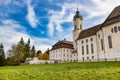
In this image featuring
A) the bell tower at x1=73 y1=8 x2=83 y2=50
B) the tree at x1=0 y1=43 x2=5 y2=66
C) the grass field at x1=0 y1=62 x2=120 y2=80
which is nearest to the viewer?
the grass field at x1=0 y1=62 x2=120 y2=80

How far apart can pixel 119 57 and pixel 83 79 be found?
31472 mm

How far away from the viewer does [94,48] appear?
59219 mm

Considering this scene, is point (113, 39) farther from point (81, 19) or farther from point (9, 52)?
point (9, 52)

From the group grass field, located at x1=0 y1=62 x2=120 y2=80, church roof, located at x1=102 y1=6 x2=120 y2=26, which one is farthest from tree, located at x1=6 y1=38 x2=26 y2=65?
grass field, located at x1=0 y1=62 x2=120 y2=80

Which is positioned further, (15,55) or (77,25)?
(77,25)

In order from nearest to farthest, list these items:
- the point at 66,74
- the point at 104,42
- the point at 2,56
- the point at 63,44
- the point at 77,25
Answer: the point at 66,74
the point at 104,42
the point at 77,25
the point at 2,56
the point at 63,44

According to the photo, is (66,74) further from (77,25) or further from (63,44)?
(63,44)

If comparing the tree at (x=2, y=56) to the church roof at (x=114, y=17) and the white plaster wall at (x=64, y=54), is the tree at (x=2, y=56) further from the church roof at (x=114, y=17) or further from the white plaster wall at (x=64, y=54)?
the church roof at (x=114, y=17)

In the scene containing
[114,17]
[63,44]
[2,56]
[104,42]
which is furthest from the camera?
[63,44]

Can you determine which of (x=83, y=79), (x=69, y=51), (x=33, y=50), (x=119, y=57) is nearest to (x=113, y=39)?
(x=119, y=57)

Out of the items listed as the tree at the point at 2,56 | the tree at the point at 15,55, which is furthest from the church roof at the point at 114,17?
the tree at the point at 2,56

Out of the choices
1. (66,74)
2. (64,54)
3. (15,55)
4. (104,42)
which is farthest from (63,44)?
(66,74)

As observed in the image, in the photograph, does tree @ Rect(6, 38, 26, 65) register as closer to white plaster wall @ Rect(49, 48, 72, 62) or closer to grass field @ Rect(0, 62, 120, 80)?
white plaster wall @ Rect(49, 48, 72, 62)

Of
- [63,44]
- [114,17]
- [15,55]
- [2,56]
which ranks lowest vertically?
[2,56]
